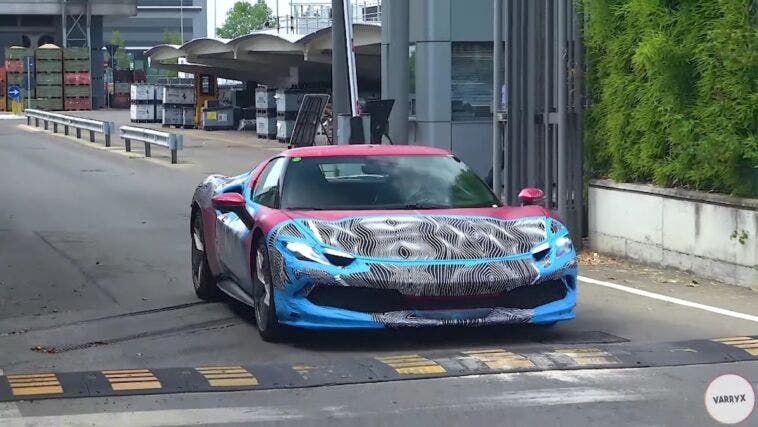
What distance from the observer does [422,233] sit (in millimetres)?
8562

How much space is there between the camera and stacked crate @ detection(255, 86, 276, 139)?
43.3m

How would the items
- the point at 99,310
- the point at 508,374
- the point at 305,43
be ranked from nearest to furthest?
1. the point at 508,374
2. the point at 99,310
3. the point at 305,43

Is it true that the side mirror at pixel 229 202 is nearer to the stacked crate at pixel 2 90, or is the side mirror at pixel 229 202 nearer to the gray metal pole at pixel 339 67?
the gray metal pole at pixel 339 67

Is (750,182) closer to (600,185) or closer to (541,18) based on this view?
(600,185)

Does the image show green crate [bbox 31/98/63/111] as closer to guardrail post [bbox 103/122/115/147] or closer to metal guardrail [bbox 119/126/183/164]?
guardrail post [bbox 103/122/115/147]

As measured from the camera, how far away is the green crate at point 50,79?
73.9 m

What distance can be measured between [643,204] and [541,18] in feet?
9.28

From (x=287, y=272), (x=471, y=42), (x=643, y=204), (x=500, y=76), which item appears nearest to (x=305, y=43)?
(x=471, y=42)

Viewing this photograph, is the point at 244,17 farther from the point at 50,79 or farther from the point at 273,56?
the point at 273,56

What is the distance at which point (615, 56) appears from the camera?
13.3 m

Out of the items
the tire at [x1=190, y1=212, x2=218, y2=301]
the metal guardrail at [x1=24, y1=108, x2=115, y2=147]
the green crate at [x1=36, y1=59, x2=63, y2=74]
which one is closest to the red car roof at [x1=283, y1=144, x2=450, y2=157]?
the tire at [x1=190, y1=212, x2=218, y2=301]

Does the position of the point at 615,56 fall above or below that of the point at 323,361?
above

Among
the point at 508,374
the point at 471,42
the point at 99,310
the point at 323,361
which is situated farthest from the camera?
the point at 471,42

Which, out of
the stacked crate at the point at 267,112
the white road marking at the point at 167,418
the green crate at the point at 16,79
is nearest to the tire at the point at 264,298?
the white road marking at the point at 167,418
